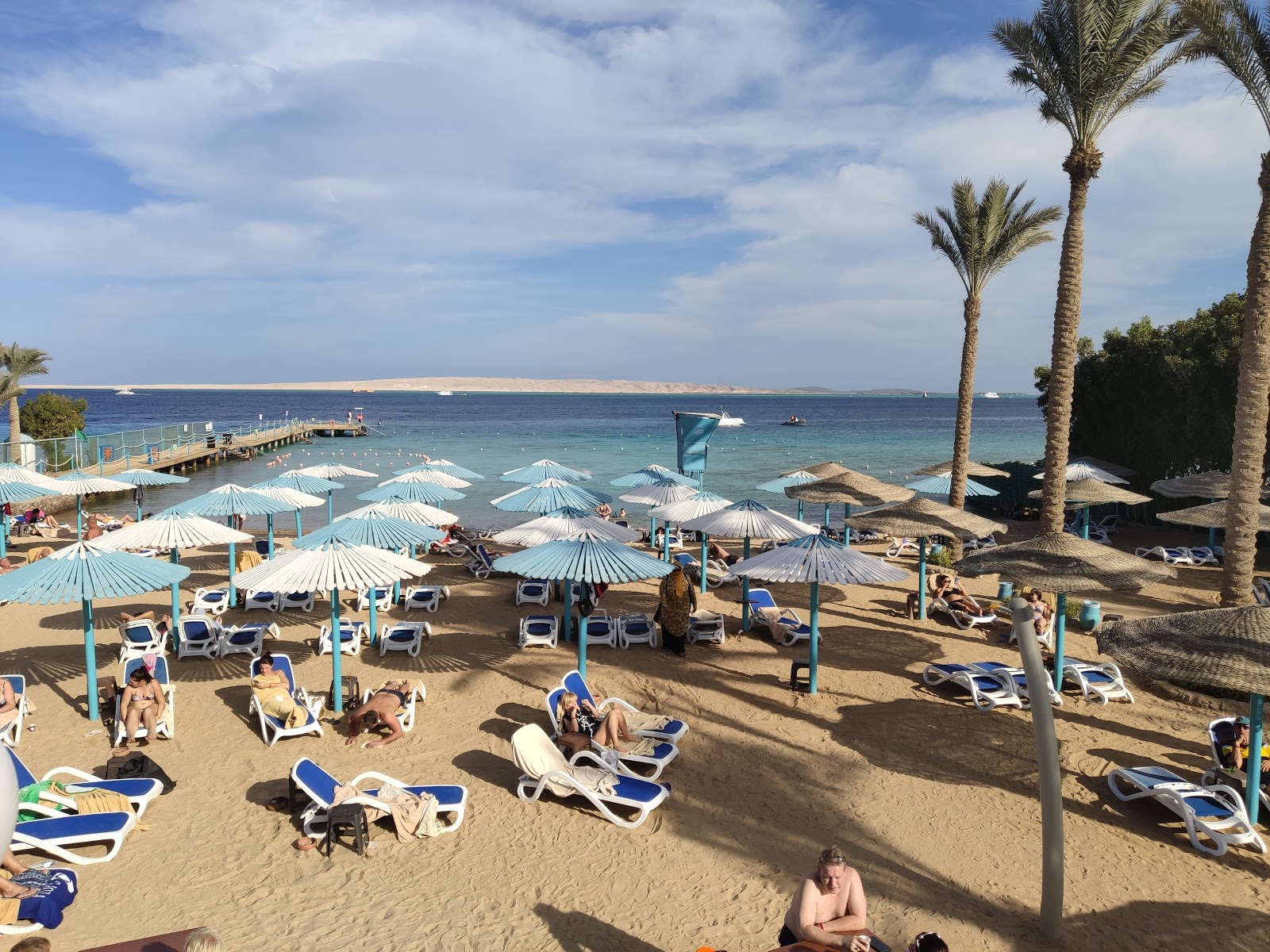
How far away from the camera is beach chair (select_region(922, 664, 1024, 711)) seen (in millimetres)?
9039

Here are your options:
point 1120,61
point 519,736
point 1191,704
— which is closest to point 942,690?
point 1191,704

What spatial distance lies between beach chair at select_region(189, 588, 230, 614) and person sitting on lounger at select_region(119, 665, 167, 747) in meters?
4.94

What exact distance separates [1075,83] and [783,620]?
9.67 meters

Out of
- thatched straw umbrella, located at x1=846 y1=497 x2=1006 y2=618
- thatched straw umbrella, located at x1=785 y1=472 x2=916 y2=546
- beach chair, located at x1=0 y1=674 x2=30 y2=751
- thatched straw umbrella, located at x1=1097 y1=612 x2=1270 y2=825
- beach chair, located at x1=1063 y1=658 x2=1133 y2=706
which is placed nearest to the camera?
thatched straw umbrella, located at x1=1097 y1=612 x2=1270 y2=825

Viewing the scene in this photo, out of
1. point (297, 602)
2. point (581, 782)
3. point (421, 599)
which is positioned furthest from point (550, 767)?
point (297, 602)

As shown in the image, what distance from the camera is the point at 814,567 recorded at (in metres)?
9.11

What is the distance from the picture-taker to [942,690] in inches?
385

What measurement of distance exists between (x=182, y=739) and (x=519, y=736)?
377cm

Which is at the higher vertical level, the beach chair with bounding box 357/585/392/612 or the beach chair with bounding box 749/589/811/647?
the beach chair with bounding box 749/589/811/647

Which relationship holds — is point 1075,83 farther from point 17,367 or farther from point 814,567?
point 17,367

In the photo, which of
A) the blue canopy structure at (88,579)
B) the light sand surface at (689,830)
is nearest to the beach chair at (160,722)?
the light sand surface at (689,830)

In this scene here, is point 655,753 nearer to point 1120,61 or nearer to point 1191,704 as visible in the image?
point 1191,704

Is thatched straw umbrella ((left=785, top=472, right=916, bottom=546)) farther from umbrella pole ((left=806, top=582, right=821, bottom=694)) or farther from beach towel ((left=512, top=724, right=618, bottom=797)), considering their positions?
beach towel ((left=512, top=724, right=618, bottom=797))

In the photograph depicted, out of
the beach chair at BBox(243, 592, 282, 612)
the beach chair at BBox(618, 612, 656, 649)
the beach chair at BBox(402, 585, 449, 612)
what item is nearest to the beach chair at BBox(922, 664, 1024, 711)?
the beach chair at BBox(618, 612, 656, 649)
